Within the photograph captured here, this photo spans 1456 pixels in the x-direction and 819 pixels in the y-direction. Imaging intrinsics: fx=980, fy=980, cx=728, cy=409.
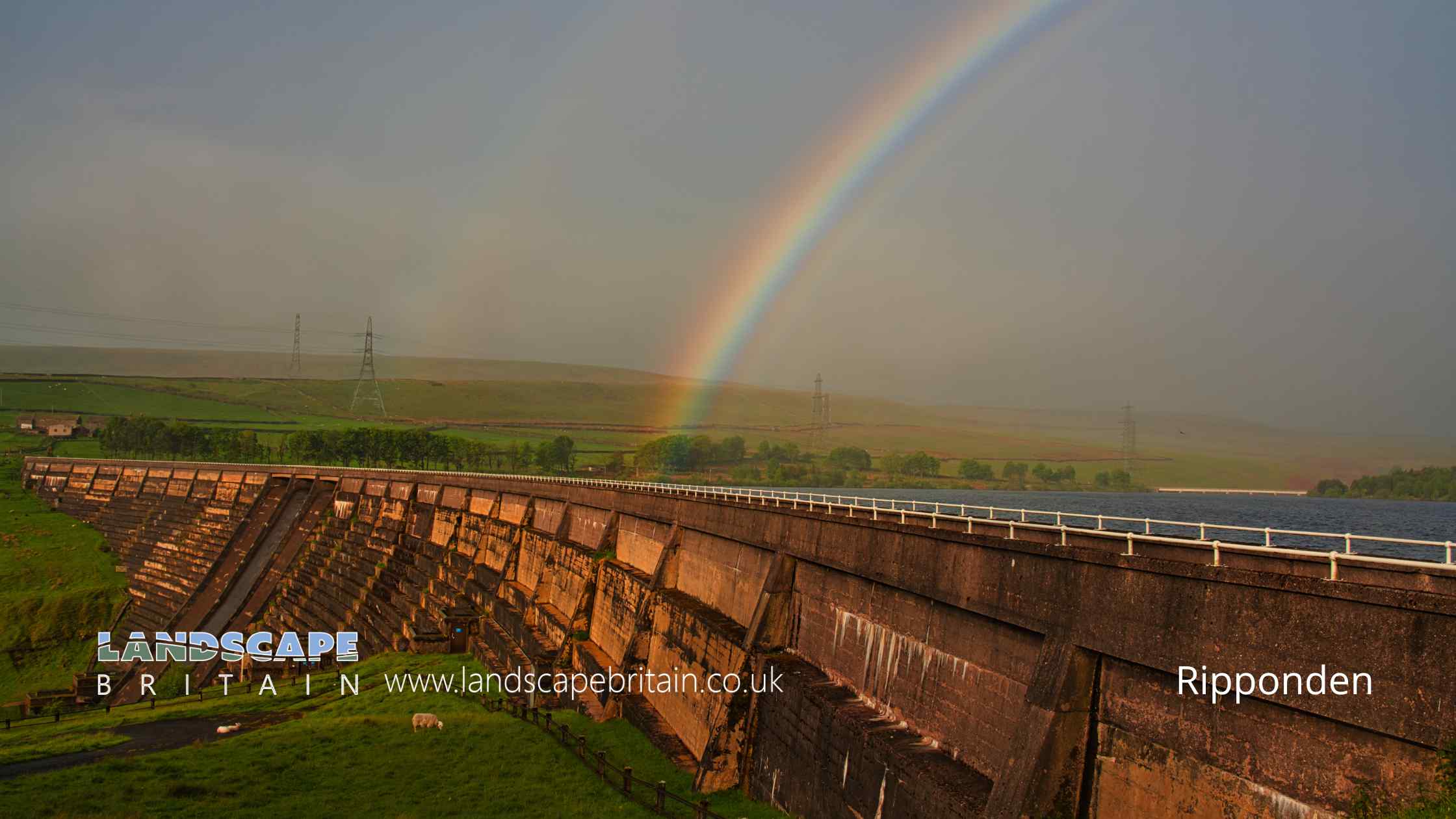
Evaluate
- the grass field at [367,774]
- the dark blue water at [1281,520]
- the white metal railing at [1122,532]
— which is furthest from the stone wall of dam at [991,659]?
the dark blue water at [1281,520]

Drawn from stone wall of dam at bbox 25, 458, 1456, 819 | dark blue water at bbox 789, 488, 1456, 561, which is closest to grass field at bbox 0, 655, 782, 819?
stone wall of dam at bbox 25, 458, 1456, 819

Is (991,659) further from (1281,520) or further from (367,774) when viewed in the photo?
(1281,520)

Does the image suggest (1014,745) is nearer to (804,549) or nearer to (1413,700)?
(1413,700)

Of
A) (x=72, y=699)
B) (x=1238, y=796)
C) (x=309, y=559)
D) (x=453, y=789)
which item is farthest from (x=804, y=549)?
(x=309, y=559)

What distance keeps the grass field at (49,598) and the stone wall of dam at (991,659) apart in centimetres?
4874

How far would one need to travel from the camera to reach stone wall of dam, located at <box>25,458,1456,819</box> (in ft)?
41.1

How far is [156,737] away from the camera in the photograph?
42.2m

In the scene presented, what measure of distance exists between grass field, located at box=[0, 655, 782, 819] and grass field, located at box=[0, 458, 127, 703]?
1686 inches

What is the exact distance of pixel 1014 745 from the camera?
56.6 feet

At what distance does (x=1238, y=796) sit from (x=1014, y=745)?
4.19 meters

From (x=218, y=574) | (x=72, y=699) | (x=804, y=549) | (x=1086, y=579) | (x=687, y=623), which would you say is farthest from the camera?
(x=218, y=574)

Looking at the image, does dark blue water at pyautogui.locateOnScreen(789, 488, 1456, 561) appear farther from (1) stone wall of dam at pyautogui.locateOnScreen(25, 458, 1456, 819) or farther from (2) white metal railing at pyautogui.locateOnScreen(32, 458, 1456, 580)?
(1) stone wall of dam at pyautogui.locateOnScreen(25, 458, 1456, 819)

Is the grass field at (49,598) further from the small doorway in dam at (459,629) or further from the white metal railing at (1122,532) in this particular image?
the white metal railing at (1122,532)

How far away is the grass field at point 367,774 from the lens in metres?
28.9
